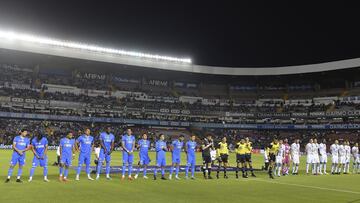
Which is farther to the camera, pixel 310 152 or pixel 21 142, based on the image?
pixel 310 152

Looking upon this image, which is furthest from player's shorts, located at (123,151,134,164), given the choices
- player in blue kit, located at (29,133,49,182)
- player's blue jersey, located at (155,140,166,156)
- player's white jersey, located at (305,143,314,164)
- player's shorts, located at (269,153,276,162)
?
player's white jersey, located at (305,143,314,164)

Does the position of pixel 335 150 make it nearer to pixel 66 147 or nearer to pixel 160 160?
pixel 160 160

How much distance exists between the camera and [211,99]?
267 ft

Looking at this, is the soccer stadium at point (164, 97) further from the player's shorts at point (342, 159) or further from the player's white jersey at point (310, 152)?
the player's white jersey at point (310, 152)

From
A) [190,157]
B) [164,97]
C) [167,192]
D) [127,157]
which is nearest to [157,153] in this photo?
[127,157]

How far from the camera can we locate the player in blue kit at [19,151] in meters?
16.4

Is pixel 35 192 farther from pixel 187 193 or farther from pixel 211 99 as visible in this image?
pixel 211 99

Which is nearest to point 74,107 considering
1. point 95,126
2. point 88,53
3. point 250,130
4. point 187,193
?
point 95,126

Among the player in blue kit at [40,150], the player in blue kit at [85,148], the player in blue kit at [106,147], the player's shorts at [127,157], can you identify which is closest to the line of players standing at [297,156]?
the player's shorts at [127,157]

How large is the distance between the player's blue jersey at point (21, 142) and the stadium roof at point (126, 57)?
151 ft

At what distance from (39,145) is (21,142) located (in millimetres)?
1054

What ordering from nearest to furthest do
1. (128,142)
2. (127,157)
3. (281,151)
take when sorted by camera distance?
1. (128,142)
2. (127,157)
3. (281,151)

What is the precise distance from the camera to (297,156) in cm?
2642

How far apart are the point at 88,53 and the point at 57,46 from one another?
17.7 feet
